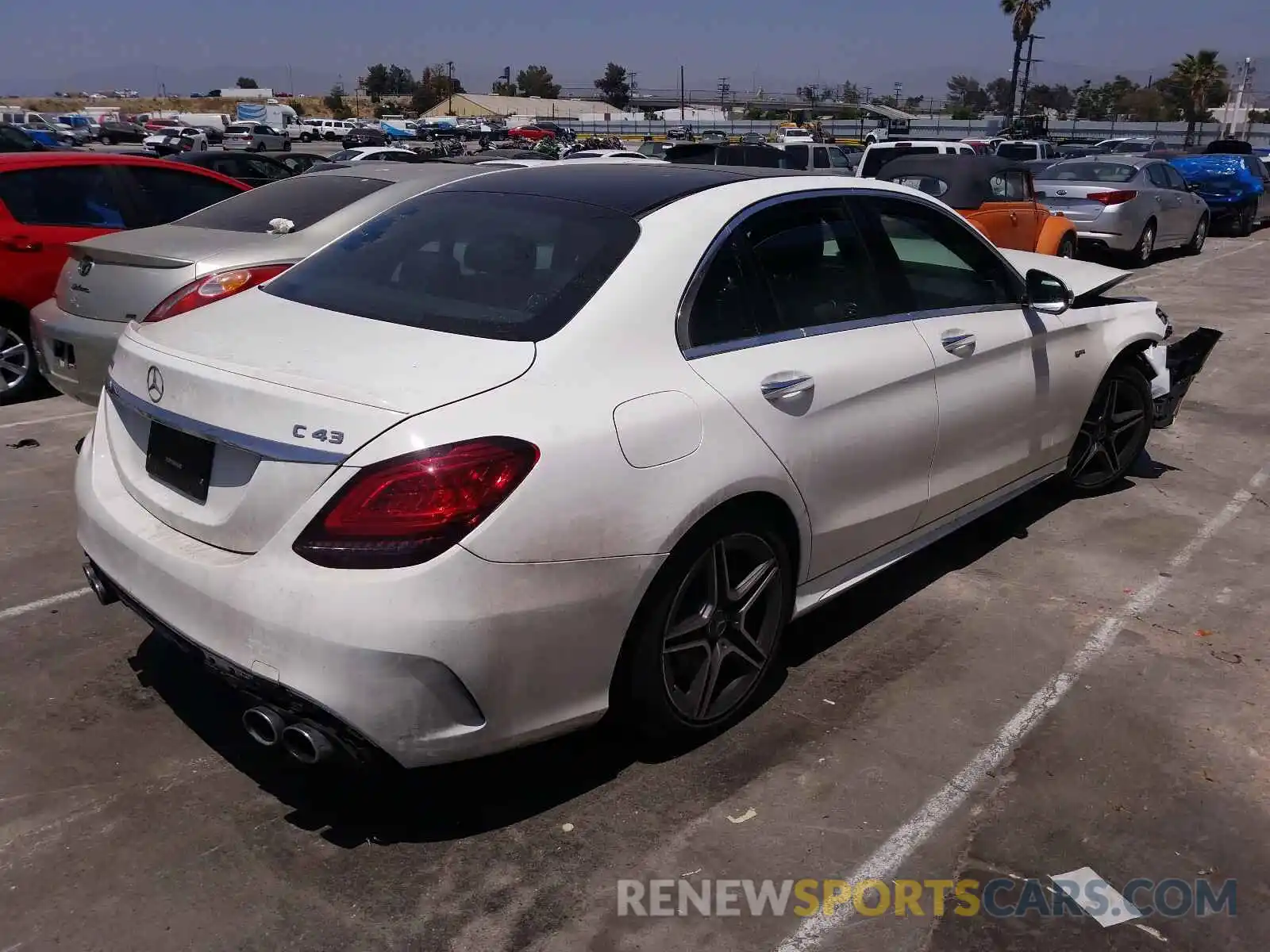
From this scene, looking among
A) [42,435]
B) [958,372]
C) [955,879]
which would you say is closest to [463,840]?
[955,879]

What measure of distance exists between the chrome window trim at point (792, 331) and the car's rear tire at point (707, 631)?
52cm

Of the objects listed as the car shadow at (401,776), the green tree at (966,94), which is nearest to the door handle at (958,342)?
the car shadow at (401,776)

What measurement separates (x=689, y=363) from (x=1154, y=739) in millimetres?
1964

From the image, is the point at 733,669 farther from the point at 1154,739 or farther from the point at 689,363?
the point at 1154,739

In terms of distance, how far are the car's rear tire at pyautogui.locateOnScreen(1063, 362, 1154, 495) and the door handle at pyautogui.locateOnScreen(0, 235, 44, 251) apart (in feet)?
21.3

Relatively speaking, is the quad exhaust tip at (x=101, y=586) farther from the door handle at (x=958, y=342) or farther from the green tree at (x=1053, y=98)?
the green tree at (x=1053, y=98)

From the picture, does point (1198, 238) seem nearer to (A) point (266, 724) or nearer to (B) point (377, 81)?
(A) point (266, 724)

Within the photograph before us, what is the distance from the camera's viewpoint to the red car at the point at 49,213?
7426 millimetres

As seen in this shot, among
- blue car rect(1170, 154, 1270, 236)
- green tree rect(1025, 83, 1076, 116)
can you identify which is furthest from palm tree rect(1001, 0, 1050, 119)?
blue car rect(1170, 154, 1270, 236)

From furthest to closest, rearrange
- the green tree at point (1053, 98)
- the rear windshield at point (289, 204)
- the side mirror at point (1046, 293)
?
the green tree at point (1053, 98) → the rear windshield at point (289, 204) → the side mirror at point (1046, 293)

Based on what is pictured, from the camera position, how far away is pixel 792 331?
3.71m

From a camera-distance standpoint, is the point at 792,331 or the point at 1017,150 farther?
the point at 1017,150

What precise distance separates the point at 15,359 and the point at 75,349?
1.88 meters

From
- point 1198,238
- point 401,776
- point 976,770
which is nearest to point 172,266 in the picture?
point 401,776
